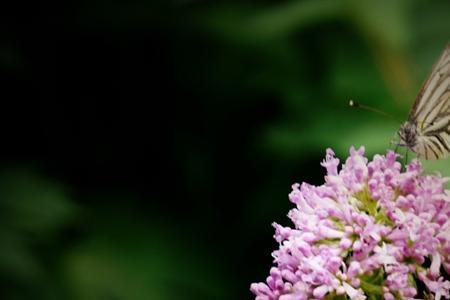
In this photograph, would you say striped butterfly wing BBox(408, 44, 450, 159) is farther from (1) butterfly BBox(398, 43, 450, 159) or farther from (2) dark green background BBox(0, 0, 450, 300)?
(2) dark green background BBox(0, 0, 450, 300)

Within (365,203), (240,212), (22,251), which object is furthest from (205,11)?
(365,203)

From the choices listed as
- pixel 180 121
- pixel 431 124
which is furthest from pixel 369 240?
pixel 180 121

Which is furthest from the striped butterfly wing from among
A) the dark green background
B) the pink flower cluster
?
the dark green background

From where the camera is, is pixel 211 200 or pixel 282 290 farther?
pixel 211 200

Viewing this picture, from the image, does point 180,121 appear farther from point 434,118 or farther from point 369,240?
point 369,240

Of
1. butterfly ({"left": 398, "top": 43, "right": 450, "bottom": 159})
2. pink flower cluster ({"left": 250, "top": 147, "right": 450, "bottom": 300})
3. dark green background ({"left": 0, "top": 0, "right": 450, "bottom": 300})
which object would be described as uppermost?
dark green background ({"left": 0, "top": 0, "right": 450, "bottom": 300})

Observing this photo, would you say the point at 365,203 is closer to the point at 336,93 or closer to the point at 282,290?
the point at 282,290

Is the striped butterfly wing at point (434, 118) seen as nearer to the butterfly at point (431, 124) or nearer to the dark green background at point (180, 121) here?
the butterfly at point (431, 124)

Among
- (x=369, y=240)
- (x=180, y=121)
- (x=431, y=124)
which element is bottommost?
(x=369, y=240)
